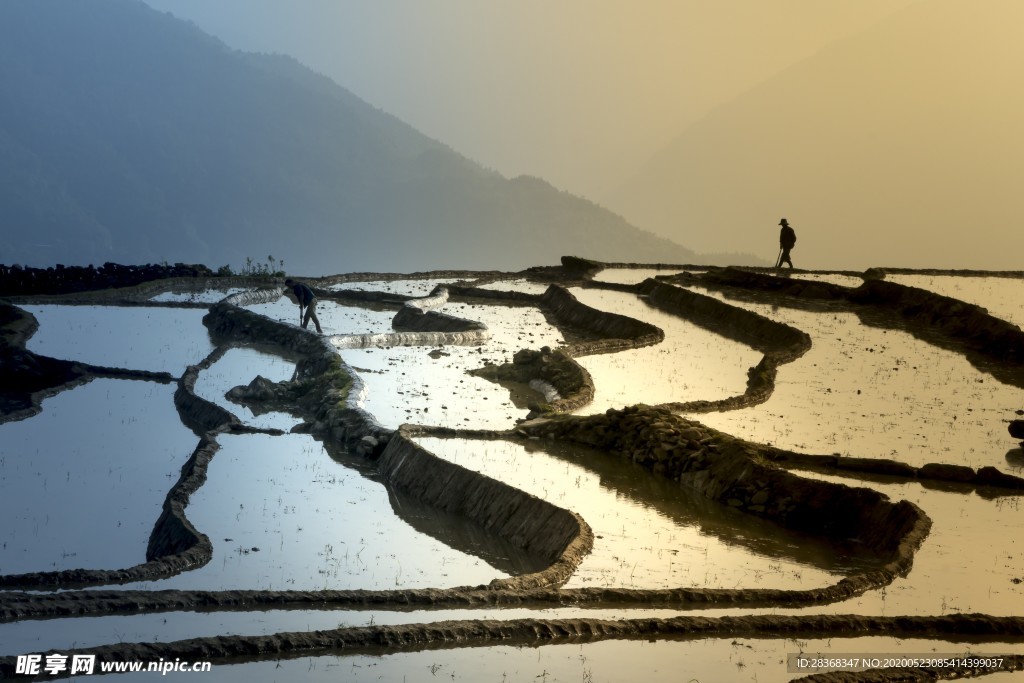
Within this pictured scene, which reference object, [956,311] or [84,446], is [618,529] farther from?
[956,311]

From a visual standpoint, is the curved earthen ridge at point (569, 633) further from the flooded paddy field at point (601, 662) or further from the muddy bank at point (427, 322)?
the muddy bank at point (427, 322)

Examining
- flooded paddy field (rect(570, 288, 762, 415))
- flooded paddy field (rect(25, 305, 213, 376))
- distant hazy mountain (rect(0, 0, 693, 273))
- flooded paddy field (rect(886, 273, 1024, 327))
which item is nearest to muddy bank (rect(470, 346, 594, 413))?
flooded paddy field (rect(570, 288, 762, 415))

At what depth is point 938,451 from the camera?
1565 cm

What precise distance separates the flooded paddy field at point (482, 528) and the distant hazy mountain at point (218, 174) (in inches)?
3403

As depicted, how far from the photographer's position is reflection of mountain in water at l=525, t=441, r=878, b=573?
1205 centimetres

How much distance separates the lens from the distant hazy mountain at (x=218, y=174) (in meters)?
113

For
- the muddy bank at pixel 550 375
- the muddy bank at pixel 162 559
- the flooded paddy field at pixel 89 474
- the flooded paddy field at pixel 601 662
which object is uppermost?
the muddy bank at pixel 550 375

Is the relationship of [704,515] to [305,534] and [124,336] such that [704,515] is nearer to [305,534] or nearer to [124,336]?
[305,534]

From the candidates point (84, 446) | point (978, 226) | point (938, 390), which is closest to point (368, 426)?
point (84, 446)

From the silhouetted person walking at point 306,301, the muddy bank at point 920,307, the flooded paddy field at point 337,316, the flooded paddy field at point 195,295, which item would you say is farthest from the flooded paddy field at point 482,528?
the flooded paddy field at point 195,295

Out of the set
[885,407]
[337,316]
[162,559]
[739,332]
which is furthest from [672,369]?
[162,559]

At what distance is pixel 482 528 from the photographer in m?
13.5

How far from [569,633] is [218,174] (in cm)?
12234

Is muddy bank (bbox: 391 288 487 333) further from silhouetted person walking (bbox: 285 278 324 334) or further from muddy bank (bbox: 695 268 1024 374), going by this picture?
muddy bank (bbox: 695 268 1024 374)
